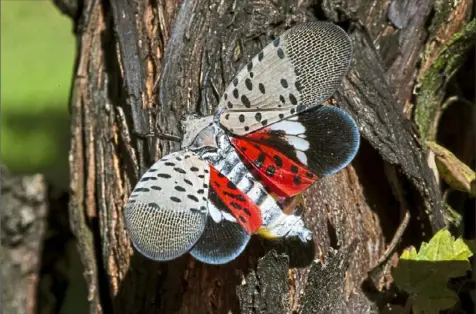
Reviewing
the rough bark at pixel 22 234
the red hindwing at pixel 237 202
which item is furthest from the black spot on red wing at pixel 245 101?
the rough bark at pixel 22 234

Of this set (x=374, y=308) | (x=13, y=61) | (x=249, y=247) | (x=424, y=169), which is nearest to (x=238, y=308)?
(x=249, y=247)

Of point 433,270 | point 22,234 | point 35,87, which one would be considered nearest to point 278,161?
point 433,270

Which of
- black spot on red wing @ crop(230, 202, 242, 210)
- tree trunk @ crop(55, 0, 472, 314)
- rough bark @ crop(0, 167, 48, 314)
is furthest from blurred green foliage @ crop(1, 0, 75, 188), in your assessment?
black spot on red wing @ crop(230, 202, 242, 210)

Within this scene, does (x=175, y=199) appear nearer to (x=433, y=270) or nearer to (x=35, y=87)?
(x=433, y=270)

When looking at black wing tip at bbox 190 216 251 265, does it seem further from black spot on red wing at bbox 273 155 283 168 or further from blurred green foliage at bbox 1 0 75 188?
blurred green foliage at bbox 1 0 75 188

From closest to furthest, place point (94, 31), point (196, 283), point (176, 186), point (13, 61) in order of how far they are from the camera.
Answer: point (176, 186) < point (196, 283) < point (94, 31) < point (13, 61)

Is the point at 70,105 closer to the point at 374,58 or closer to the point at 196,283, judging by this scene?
the point at 196,283
